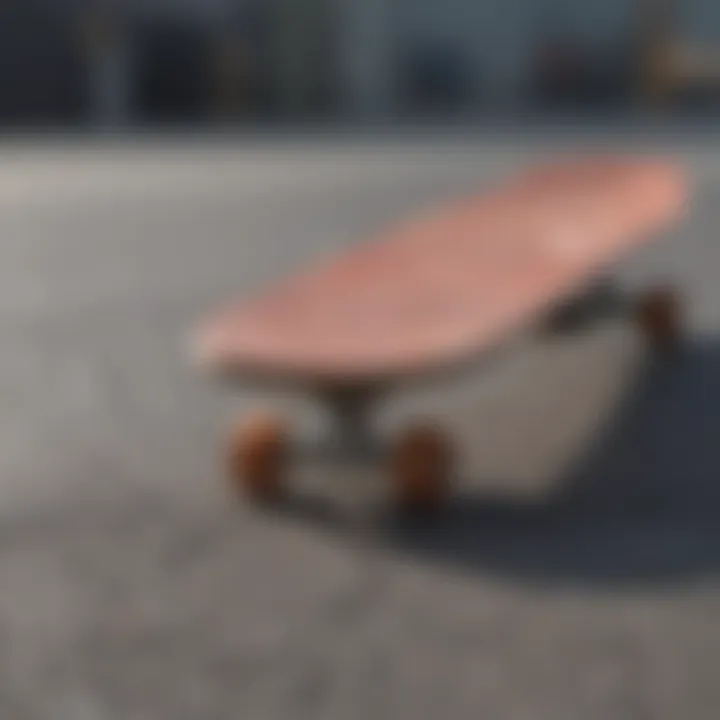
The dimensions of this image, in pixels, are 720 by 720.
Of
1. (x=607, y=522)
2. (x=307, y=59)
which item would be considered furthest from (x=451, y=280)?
(x=307, y=59)

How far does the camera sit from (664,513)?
1309 mm

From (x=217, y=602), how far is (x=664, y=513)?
1.47 ft

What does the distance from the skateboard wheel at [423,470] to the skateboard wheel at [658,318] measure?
28.3 inches

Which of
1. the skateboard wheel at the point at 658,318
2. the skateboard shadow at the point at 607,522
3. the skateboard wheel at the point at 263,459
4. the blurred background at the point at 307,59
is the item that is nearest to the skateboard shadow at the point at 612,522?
the skateboard shadow at the point at 607,522

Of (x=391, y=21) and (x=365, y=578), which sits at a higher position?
(x=365, y=578)

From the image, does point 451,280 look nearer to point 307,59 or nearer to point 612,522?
point 612,522

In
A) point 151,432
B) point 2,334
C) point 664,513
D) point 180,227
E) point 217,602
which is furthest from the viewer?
point 180,227

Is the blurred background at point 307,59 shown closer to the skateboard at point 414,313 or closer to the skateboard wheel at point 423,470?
the skateboard at point 414,313

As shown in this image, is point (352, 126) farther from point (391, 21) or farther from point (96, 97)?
point (96, 97)

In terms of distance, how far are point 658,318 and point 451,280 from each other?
448mm

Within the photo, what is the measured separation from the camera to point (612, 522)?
4.21 ft

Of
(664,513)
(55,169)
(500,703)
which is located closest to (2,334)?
(664,513)

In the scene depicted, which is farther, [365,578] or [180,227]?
[180,227]

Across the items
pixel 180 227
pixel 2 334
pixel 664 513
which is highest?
pixel 664 513
